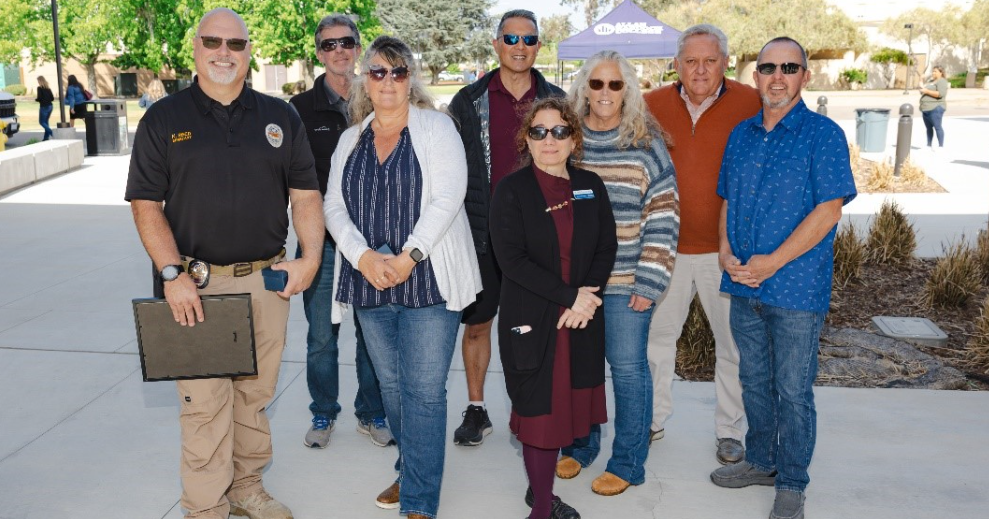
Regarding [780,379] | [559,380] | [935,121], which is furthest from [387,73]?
[935,121]

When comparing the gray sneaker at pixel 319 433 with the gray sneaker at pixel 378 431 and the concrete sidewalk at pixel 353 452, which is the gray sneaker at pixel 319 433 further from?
the gray sneaker at pixel 378 431

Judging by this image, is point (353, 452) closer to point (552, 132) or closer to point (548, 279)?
point (548, 279)

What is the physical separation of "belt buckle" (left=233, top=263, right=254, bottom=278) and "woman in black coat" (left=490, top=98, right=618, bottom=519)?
3.42 ft

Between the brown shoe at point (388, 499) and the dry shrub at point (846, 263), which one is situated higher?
the dry shrub at point (846, 263)

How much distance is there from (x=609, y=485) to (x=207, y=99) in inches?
98.1

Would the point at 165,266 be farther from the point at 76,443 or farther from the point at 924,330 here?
the point at 924,330

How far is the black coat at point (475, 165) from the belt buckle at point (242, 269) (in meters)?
1.19

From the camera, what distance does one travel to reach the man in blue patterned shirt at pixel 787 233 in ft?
12.3

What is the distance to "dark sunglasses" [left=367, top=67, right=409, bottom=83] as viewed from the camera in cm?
375

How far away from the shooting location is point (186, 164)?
3.55 metres

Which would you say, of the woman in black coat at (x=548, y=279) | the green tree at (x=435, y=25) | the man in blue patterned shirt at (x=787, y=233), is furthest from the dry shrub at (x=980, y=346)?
the green tree at (x=435, y=25)

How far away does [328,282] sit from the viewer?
4.69m

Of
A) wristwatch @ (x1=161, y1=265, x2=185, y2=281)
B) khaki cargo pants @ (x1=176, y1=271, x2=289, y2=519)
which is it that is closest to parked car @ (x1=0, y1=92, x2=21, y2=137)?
khaki cargo pants @ (x1=176, y1=271, x2=289, y2=519)

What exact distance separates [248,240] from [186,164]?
1.31 ft
